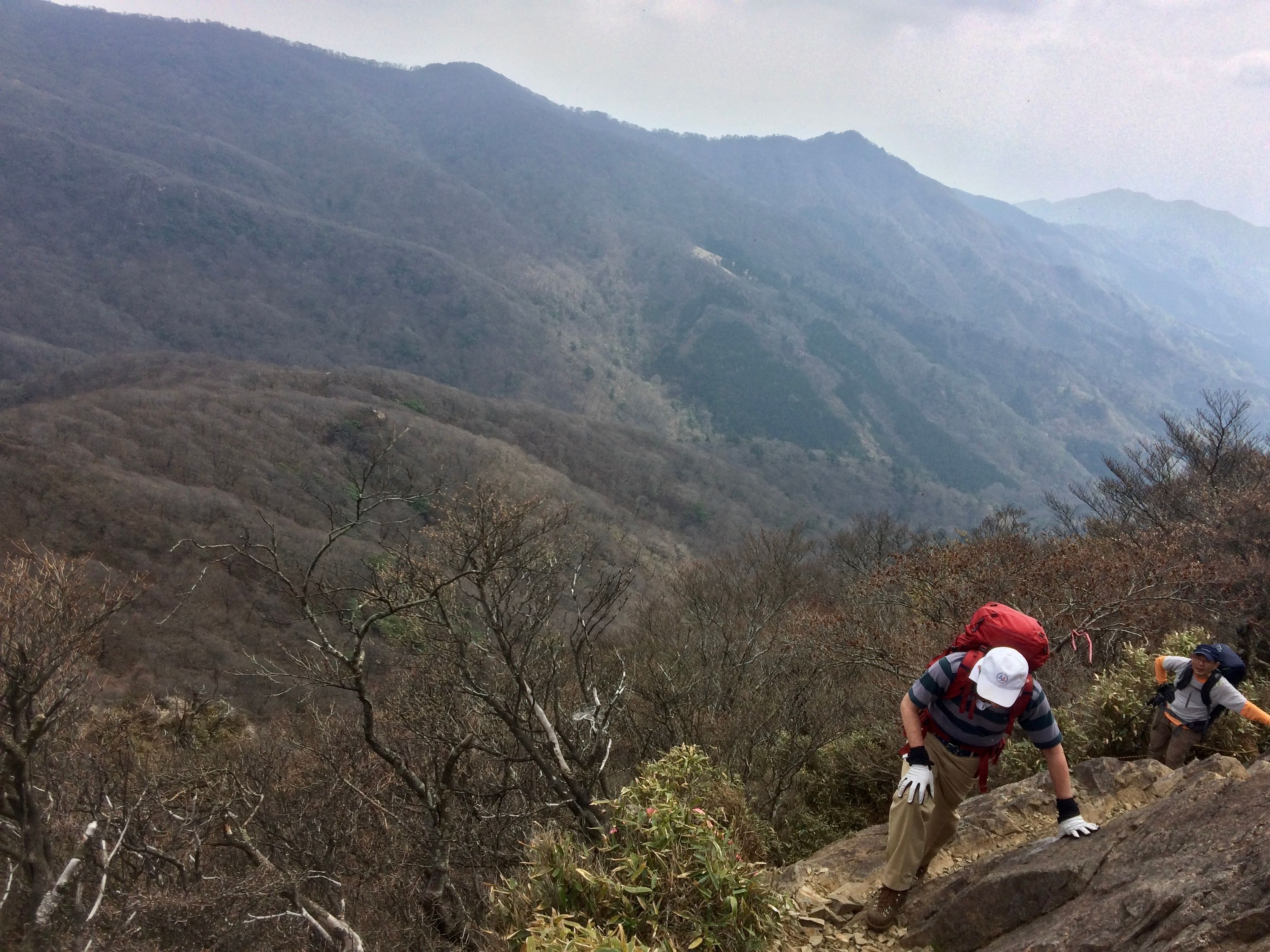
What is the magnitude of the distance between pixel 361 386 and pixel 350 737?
95154 mm

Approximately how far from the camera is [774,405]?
18900 centimetres

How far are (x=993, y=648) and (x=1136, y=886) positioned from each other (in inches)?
50.8

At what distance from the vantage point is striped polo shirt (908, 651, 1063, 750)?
383 centimetres

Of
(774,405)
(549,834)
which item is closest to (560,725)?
(549,834)

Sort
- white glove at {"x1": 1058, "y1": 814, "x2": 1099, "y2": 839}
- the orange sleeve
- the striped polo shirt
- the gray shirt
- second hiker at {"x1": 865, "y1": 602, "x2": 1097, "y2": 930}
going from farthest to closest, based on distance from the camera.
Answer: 1. the gray shirt
2. the orange sleeve
3. white glove at {"x1": 1058, "y1": 814, "x2": 1099, "y2": 839}
4. the striped polo shirt
5. second hiker at {"x1": 865, "y1": 602, "x2": 1097, "y2": 930}

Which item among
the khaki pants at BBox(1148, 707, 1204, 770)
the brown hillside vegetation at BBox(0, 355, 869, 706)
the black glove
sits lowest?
the brown hillside vegetation at BBox(0, 355, 869, 706)

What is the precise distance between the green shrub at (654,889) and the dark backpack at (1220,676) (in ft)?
14.1

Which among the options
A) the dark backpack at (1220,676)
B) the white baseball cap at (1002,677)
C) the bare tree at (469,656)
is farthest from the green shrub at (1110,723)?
the bare tree at (469,656)

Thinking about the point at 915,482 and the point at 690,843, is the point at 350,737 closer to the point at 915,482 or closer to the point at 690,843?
the point at 690,843

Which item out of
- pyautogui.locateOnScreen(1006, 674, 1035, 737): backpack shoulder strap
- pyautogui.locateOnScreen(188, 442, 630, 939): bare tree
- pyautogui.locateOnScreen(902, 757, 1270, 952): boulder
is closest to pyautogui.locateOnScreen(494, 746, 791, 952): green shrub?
pyautogui.locateOnScreen(902, 757, 1270, 952): boulder

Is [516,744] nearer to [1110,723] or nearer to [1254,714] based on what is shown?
[1110,723]

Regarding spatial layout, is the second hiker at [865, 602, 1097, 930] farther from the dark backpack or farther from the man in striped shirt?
the dark backpack

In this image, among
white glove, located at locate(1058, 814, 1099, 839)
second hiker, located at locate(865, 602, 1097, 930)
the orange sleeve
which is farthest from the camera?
the orange sleeve

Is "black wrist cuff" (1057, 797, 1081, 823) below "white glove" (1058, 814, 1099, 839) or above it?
above
